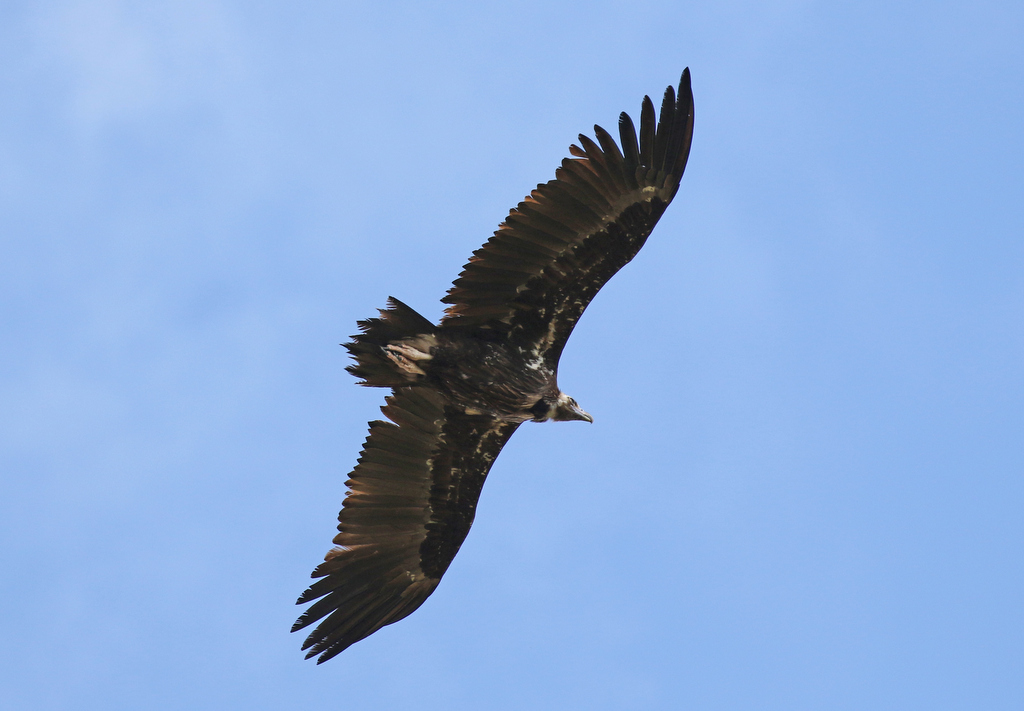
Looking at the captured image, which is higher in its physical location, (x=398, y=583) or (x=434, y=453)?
(x=434, y=453)

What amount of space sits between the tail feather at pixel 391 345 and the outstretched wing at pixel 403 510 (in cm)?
74

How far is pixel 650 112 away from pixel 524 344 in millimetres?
2927

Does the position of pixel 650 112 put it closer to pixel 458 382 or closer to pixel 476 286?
pixel 476 286

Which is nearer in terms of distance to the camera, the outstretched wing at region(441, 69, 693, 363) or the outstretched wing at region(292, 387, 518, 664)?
the outstretched wing at region(441, 69, 693, 363)

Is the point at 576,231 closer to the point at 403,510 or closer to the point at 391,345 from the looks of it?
the point at 391,345

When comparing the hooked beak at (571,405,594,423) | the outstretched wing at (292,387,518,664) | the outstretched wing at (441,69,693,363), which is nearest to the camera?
the outstretched wing at (441,69,693,363)

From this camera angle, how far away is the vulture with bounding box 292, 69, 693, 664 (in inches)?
445

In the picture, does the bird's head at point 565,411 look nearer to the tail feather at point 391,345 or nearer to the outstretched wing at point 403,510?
the outstretched wing at point 403,510

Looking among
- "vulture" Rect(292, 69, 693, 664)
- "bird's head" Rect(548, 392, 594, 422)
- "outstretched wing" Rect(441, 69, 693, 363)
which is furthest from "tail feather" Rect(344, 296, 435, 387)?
"bird's head" Rect(548, 392, 594, 422)

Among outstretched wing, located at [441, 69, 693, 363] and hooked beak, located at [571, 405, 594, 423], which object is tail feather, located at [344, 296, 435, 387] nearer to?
outstretched wing, located at [441, 69, 693, 363]

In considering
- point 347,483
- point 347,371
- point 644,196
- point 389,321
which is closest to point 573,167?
point 644,196

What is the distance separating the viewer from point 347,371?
1173cm

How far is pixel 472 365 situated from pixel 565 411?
1.33 m

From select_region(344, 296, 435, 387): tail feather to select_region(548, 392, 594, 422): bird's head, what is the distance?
1.66 m
